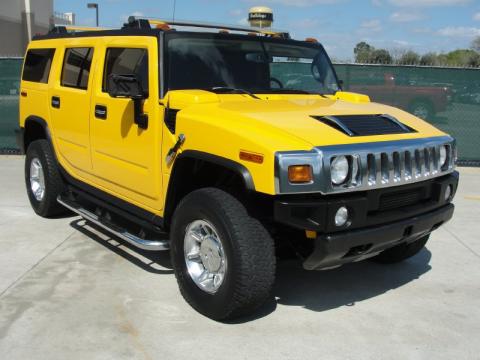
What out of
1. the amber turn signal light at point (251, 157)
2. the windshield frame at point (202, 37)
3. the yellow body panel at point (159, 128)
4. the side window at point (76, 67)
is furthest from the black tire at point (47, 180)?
the amber turn signal light at point (251, 157)

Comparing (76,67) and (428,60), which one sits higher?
(428,60)

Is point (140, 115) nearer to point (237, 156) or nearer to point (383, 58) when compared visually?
point (237, 156)

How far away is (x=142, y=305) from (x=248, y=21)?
3.25 m

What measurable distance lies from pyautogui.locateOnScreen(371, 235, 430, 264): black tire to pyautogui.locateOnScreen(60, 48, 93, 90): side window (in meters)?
3.12

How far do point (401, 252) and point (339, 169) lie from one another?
190cm

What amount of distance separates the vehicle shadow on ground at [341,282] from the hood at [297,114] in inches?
52.2

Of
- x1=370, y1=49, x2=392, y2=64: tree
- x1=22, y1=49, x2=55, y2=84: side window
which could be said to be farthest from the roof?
x1=370, y1=49, x2=392, y2=64: tree

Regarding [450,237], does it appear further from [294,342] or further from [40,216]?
[40,216]

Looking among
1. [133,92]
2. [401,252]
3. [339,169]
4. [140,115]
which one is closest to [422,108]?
[401,252]

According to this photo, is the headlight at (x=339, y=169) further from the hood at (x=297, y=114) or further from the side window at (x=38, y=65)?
the side window at (x=38, y=65)

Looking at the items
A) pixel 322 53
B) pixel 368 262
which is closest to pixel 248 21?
pixel 322 53

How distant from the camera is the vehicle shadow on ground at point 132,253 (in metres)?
4.83

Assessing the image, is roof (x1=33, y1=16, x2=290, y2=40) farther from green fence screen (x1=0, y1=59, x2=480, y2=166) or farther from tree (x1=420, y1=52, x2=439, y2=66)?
tree (x1=420, y1=52, x2=439, y2=66)

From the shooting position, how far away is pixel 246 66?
4.69 meters
